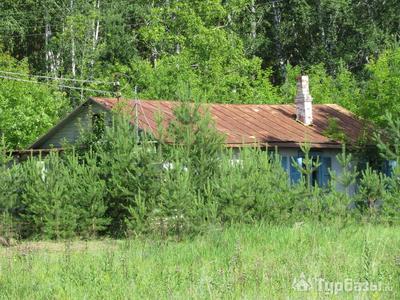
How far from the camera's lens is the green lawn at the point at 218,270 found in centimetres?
880

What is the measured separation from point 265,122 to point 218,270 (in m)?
19.8

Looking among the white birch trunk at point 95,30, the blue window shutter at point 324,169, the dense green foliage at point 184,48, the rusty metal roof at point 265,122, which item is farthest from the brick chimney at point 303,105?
the white birch trunk at point 95,30

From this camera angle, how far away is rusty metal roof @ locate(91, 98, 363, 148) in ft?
88.2

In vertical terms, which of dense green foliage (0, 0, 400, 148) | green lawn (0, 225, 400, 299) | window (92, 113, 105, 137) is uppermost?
dense green foliage (0, 0, 400, 148)

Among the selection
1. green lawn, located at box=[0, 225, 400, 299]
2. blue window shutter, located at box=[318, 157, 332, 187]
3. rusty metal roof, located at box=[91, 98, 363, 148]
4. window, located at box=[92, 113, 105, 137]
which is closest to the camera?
green lawn, located at box=[0, 225, 400, 299]

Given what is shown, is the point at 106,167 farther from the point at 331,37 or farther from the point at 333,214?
the point at 331,37

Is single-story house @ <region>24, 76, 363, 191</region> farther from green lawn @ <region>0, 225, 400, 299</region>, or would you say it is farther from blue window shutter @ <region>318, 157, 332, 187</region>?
green lawn @ <region>0, 225, 400, 299</region>

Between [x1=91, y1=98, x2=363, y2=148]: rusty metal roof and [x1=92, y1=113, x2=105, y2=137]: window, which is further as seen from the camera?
[x1=91, y1=98, x2=363, y2=148]: rusty metal roof

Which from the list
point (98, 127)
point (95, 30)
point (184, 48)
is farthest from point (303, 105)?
point (95, 30)

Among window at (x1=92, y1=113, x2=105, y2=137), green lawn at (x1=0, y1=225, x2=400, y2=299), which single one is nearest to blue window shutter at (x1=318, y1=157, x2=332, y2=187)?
window at (x1=92, y1=113, x2=105, y2=137)

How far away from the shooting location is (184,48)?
140 ft

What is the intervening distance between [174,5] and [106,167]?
2530 centimetres

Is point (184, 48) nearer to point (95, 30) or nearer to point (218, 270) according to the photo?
point (95, 30)

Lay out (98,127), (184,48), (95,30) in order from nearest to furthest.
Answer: (98,127) < (184,48) < (95,30)
